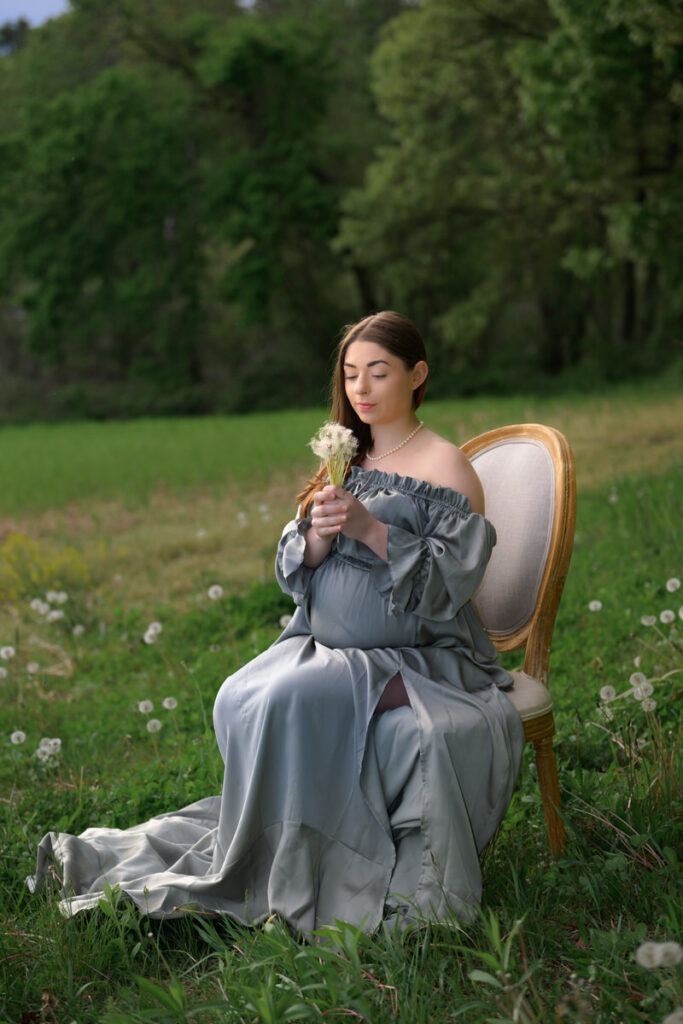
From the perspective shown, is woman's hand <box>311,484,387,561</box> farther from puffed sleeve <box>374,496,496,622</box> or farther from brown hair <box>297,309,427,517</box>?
brown hair <box>297,309,427,517</box>

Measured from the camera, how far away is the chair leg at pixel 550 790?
2.97 metres

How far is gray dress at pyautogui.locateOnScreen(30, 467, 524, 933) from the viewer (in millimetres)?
2594

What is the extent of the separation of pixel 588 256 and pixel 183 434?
27.6 feet

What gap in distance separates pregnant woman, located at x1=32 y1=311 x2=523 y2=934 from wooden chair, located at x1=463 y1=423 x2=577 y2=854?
0.70 feet

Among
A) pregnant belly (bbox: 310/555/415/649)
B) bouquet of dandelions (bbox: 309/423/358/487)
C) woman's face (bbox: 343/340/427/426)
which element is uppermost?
woman's face (bbox: 343/340/427/426)

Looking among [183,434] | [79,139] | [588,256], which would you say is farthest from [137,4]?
[588,256]

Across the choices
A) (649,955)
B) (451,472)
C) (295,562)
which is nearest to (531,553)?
(451,472)

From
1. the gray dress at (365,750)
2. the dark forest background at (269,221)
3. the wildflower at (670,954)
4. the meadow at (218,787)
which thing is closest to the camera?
the wildflower at (670,954)

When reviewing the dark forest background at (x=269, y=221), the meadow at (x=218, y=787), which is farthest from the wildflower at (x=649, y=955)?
the dark forest background at (x=269, y=221)

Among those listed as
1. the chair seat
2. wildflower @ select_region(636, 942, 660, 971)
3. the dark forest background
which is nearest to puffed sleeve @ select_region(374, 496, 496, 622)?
the chair seat

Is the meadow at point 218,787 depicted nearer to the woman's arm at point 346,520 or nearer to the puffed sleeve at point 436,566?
the puffed sleeve at point 436,566

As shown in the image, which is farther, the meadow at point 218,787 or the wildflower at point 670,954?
the meadow at point 218,787

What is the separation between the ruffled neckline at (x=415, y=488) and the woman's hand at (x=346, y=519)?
183mm

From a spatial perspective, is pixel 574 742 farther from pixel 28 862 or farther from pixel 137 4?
pixel 137 4
